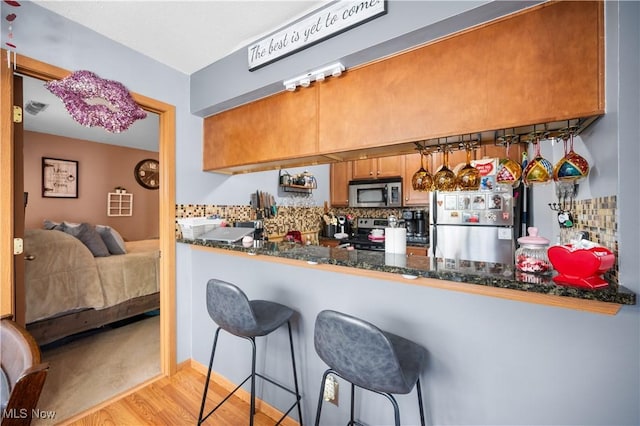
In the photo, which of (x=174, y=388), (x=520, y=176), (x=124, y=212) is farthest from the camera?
(x=124, y=212)

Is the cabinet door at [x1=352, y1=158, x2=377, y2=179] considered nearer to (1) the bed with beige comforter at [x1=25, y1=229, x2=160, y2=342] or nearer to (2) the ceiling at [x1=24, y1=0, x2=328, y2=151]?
(2) the ceiling at [x1=24, y1=0, x2=328, y2=151]

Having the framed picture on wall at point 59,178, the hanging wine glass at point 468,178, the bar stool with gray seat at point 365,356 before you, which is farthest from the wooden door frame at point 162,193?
the framed picture on wall at point 59,178

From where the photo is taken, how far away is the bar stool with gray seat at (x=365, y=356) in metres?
0.93

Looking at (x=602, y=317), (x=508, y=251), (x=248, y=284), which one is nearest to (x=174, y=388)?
(x=248, y=284)

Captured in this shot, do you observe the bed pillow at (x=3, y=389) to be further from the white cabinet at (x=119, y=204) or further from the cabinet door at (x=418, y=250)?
the white cabinet at (x=119, y=204)

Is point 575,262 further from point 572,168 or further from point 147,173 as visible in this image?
point 147,173

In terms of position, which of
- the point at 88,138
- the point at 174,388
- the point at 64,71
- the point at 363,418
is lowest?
the point at 174,388

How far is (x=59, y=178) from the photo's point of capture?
4.16m

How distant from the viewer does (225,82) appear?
2021mm

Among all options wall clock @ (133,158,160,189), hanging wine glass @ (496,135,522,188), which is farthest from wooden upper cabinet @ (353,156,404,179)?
wall clock @ (133,158,160,189)

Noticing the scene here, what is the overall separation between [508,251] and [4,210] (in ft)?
12.2

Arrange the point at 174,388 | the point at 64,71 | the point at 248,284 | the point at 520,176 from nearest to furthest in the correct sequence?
the point at 520,176 → the point at 64,71 → the point at 248,284 → the point at 174,388

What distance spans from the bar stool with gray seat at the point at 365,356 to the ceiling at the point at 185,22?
1687mm

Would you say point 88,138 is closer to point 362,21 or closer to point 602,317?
point 362,21
